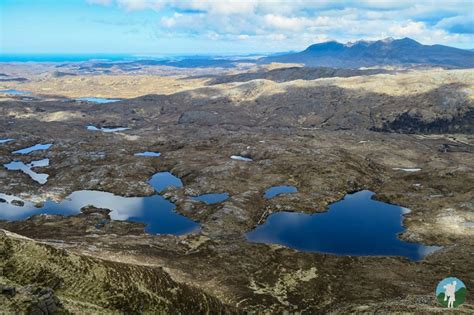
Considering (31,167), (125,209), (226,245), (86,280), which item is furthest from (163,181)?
(86,280)

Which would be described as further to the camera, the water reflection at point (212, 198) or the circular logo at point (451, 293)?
the water reflection at point (212, 198)

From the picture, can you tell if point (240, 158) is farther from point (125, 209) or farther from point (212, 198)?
point (125, 209)

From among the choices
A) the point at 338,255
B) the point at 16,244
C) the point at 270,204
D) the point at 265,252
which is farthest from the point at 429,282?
the point at 16,244

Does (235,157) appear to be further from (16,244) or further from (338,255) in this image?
(16,244)

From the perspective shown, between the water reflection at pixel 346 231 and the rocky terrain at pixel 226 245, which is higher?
the rocky terrain at pixel 226 245

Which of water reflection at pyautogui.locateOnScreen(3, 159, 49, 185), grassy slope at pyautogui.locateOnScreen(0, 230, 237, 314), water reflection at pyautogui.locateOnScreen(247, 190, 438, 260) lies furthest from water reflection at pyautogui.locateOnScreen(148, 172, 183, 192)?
grassy slope at pyautogui.locateOnScreen(0, 230, 237, 314)

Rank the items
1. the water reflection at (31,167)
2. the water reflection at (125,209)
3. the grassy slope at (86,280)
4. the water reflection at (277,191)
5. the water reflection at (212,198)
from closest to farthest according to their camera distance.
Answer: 1. the grassy slope at (86,280)
2. the water reflection at (125,209)
3. the water reflection at (212,198)
4. the water reflection at (277,191)
5. the water reflection at (31,167)

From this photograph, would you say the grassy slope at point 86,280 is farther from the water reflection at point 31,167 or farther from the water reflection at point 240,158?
the water reflection at point 240,158

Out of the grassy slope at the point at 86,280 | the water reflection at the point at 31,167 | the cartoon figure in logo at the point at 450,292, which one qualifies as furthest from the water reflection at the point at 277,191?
the water reflection at the point at 31,167
